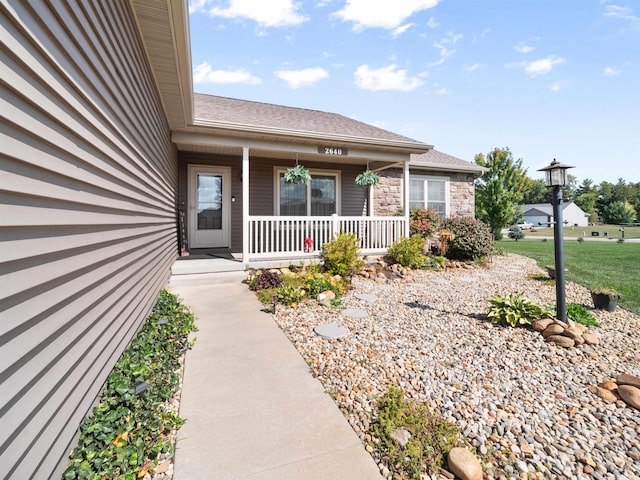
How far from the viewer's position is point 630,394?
2.19 metres

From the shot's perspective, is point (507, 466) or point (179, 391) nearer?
point (507, 466)

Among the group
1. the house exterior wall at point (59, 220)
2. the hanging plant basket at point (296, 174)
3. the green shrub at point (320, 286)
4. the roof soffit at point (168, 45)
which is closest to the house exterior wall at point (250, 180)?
the hanging plant basket at point (296, 174)

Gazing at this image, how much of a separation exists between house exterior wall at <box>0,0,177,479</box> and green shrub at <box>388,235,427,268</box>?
5.66 m

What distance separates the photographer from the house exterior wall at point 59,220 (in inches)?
40.1

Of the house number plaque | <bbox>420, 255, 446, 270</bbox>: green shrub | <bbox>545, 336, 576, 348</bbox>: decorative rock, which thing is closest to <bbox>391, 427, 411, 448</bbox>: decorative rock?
<bbox>545, 336, 576, 348</bbox>: decorative rock

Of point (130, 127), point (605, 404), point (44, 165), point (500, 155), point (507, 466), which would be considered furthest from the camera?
point (500, 155)

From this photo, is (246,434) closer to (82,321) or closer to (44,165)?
(82,321)

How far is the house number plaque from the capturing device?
6.97 meters

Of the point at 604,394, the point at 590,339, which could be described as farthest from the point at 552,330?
the point at 604,394

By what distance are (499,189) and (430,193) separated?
596 centimetres

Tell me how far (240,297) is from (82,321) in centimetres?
321

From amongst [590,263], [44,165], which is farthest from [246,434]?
[590,263]

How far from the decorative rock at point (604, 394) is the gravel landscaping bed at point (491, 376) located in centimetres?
3

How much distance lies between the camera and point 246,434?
1.78 m
